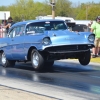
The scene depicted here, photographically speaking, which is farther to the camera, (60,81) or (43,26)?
(43,26)

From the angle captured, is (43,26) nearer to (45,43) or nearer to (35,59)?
(35,59)

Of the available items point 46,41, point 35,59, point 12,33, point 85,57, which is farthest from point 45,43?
point 12,33

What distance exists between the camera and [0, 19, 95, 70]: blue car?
1377cm

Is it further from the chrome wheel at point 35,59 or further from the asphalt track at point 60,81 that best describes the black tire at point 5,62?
the chrome wheel at point 35,59

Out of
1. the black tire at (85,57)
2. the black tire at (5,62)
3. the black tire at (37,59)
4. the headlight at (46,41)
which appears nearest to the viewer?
the headlight at (46,41)

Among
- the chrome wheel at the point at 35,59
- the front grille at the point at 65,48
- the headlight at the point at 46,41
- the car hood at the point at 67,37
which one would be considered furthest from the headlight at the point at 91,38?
the chrome wheel at the point at 35,59

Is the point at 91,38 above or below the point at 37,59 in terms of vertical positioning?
above

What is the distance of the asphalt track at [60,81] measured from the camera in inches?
381

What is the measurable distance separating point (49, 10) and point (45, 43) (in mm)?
75334

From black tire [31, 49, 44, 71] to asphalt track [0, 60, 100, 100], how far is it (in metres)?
0.23

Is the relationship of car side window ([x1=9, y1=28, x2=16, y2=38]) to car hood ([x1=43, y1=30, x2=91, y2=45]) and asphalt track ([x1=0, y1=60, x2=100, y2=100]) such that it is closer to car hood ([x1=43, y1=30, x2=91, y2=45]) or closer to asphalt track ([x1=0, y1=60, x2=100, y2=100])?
asphalt track ([x1=0, y1=60, x2=100, y2=100])

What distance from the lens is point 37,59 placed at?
1414 centimetres

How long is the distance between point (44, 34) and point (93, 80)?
2931 mm

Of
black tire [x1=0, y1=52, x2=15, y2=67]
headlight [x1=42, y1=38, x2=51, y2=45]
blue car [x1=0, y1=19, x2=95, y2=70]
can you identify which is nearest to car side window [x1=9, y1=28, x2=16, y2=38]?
blue car [x1=0, y1=19, x2=95, y2=70]
